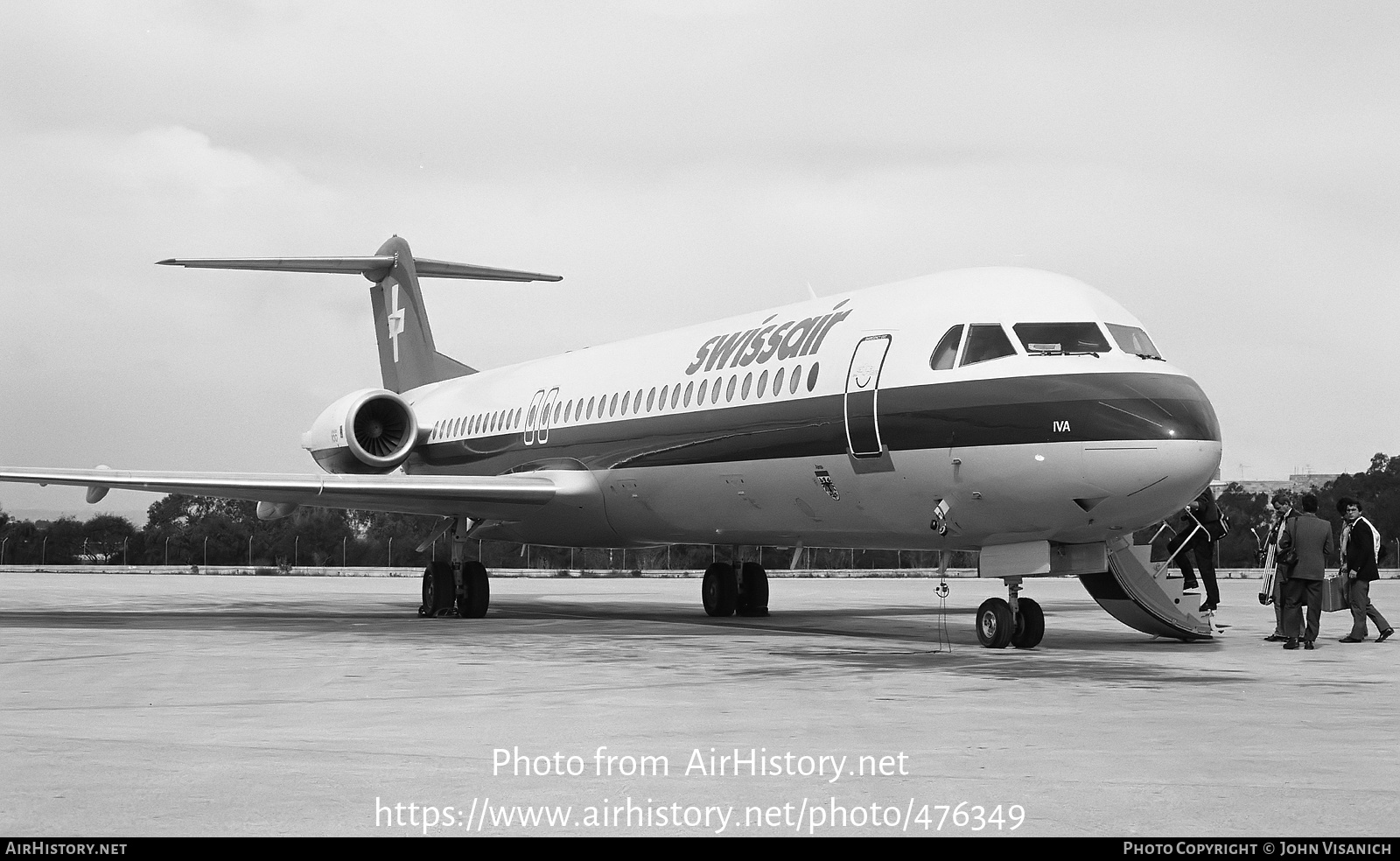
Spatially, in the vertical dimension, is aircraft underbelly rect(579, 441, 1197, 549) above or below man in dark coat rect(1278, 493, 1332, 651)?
above

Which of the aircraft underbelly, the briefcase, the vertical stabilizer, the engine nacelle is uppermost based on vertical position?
the vertical stabilizer

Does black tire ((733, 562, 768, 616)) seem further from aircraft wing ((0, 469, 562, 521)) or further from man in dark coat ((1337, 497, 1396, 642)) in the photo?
man in dark coat ((1337, 497, 1396, 642))

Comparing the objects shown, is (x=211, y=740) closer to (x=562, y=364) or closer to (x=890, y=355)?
(x=890, y=355)

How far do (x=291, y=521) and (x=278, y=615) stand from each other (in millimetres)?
55932

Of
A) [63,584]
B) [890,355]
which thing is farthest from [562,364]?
[63,584]

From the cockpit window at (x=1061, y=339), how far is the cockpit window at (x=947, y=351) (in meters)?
0.56

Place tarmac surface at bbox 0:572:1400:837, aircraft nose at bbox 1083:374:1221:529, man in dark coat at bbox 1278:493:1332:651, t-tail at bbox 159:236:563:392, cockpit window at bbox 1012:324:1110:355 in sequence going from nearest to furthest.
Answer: tarmac surface at bbox 0:572:1400:837 → aircraft nose at bbox 1083:374:1221:529 → cockpit window at bbox 1012:324:1110:355 → man in dark coat at bbox 1278:493:1332:651 → t-tail at bbox 159:236:563:392

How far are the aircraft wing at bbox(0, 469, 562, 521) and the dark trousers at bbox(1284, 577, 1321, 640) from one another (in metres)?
9.41

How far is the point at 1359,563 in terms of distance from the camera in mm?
15188

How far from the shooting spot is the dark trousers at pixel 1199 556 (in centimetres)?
1539

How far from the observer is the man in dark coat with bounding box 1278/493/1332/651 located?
14250 millimetres

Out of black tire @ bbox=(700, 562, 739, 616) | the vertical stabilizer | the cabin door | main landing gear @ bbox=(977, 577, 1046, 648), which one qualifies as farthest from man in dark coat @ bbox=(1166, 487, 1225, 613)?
the vertical stabilizer

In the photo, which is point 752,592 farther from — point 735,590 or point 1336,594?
point 1336,594

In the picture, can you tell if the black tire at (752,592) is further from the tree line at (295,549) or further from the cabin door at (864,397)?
the tree line at (295,549)
